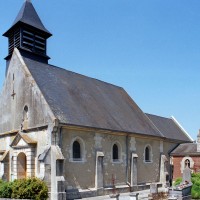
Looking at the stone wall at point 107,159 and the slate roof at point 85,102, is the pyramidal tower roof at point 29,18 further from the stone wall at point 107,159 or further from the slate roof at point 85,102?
the stone wall at point 107,159

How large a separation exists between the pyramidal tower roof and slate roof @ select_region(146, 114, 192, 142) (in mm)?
15085

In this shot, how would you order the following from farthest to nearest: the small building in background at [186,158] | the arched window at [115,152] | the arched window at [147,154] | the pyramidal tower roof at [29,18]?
the small building in background at [186,158] < the arched window at [147,154] < the pyramidal tower roof at [29,18] < the arched window at [115,152]

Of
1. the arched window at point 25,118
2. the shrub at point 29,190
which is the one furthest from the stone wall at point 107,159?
the arched window at point 25,118

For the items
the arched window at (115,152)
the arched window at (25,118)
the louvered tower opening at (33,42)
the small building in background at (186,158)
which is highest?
the louvered tower opening at (33,42)

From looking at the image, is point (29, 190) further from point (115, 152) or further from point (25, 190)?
point (115, 152)

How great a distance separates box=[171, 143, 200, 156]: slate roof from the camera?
2797 cm

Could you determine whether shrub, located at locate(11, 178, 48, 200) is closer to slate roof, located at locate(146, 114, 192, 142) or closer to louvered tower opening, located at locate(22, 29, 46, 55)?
louvered tower opening, located at locate(22, 29, 46, 55)

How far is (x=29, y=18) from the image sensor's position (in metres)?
22.7

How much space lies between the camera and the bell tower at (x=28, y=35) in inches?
850

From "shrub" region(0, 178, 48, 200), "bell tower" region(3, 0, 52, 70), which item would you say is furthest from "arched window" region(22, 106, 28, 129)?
"shrub" region(0, 178, 48, 200)

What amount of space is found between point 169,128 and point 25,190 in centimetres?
2253

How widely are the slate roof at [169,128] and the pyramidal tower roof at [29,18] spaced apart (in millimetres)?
15085

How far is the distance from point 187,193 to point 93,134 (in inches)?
274

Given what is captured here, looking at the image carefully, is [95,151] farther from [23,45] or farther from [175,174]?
[175,174]
